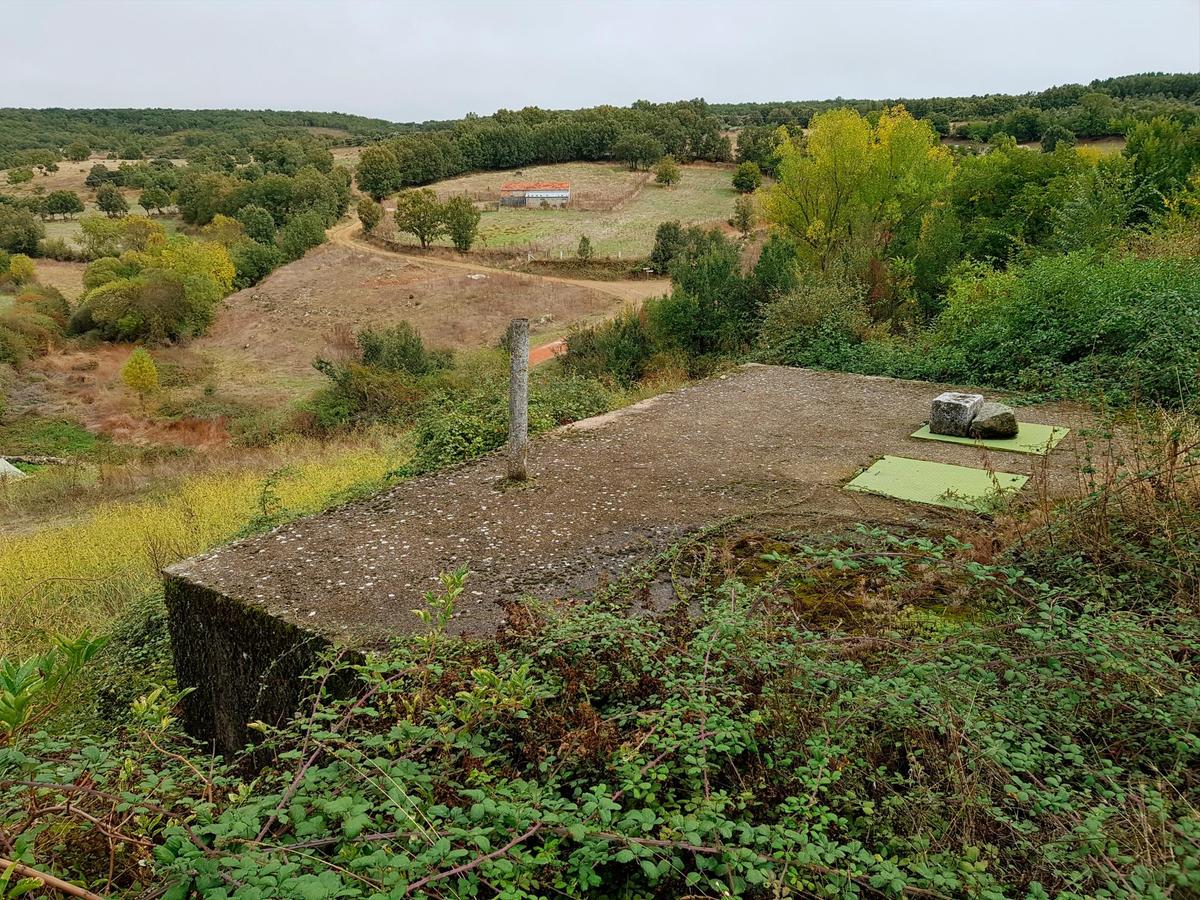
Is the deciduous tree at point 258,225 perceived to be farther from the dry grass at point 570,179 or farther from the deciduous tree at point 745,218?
the deciduous tree at point 745,218

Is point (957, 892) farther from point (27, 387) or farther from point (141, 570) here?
point (27, 387)

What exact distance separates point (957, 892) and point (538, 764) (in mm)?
1426

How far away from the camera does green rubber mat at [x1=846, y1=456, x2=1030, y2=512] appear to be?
5.75 m

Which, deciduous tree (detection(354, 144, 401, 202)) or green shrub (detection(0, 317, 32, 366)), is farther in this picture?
deciduous tree (detection(354, 144, 401, 202))

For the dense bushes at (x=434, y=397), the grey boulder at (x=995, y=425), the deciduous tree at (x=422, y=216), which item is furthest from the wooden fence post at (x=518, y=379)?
the deciduous tree at (x=422, y=216)

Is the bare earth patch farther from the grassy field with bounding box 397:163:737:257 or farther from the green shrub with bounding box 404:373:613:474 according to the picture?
the green shrub with bounding box 404:373:613:474

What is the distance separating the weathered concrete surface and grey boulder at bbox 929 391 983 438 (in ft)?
1.10

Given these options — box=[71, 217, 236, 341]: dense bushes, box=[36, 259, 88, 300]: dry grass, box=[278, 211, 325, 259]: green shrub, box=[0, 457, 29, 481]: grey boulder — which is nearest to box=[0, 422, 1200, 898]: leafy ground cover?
box=[0, 457, 29, 481]: grey boulder

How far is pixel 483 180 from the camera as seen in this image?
72875 millimetres

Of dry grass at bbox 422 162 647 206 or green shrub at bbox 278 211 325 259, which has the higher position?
dry grass at bbox 422 162 647 206

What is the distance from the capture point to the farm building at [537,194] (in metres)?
61.6

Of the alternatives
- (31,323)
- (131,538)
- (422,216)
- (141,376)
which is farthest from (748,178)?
(131,538)

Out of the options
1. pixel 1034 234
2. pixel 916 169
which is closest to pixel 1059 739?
pixel 1034 234

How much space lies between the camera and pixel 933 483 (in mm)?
6305
